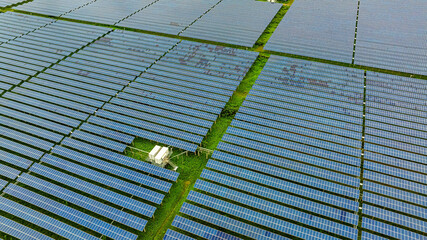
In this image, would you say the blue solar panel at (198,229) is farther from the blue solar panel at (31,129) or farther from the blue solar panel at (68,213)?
the blue solar panel at (31,129)

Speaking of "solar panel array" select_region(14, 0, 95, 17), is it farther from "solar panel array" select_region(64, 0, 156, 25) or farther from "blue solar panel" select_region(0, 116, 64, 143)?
"blue solar panel" select_region(0, 116, 64, 143)

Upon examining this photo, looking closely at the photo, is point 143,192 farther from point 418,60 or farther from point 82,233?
point 418,60

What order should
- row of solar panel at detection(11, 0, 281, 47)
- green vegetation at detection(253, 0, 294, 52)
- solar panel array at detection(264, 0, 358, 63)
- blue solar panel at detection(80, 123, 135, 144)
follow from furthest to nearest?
row of solar panel at detection(11, 0, 281, 47) → green vegetation at detection(253, 0, 294, 52) → solar panel array at detection(264, 0, 358, 63) → blue solar panel at detection(80, 123, 135, 144)

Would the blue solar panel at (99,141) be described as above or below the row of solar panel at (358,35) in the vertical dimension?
below

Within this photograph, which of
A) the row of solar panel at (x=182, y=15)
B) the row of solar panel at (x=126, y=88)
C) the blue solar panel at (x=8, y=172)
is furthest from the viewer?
the row of solar panel at (x=182, y=15)

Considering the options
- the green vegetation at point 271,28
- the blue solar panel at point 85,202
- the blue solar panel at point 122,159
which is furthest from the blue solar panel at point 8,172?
the green vegetation at point 271,28

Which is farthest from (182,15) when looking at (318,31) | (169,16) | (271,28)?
(318,31)

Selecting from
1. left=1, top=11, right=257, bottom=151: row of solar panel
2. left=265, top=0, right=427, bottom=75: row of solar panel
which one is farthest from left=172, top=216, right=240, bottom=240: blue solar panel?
left=265, top=0, right=427, bottom=75: row of solar panel
